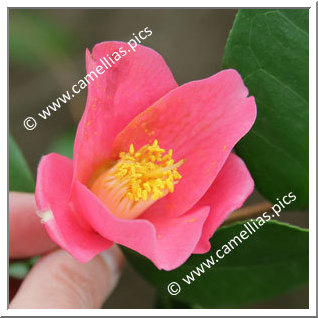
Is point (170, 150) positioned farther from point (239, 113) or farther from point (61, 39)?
point (61, 39)

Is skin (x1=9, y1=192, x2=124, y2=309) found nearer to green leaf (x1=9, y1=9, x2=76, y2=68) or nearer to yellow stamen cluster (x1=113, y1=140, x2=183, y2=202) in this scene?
yellow stamen cluster (x1=113, y1=140, x2=183, y2=202)

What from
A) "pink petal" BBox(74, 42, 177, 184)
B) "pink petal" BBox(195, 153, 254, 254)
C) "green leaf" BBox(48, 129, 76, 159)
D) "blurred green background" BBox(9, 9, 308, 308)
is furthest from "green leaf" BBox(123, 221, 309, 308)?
"blurred green background" BBox(9, 9, 308, 308)

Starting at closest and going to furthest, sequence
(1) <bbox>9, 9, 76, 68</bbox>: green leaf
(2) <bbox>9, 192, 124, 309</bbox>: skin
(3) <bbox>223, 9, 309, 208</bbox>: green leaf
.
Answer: (3) <bbox>223, 9, 309, 208</bbox>: green leaf < (2) <bbox>9, 192, 124, 309</bbox>: skin < (1) <bbox>9, 9, 76, 68</bbox>: green leaf

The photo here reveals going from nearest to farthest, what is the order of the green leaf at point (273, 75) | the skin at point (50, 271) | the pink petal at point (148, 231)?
the pink petal at point (148, 231) → the green leaf at point (273, 75) → the skin at point (50, 271)

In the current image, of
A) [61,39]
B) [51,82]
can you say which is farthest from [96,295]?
[51,82]

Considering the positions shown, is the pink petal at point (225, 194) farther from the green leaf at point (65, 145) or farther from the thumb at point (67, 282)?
the green leaf at point (65, 145)

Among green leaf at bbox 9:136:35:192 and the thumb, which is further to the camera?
green leaf at bbox 9:136:35:192

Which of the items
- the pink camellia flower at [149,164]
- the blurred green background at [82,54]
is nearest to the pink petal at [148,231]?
the pink camellia flower at [149,164]

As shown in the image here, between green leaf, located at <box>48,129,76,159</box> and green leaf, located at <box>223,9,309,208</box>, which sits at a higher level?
green leaf, located at <box>223,9,309,208</box>
